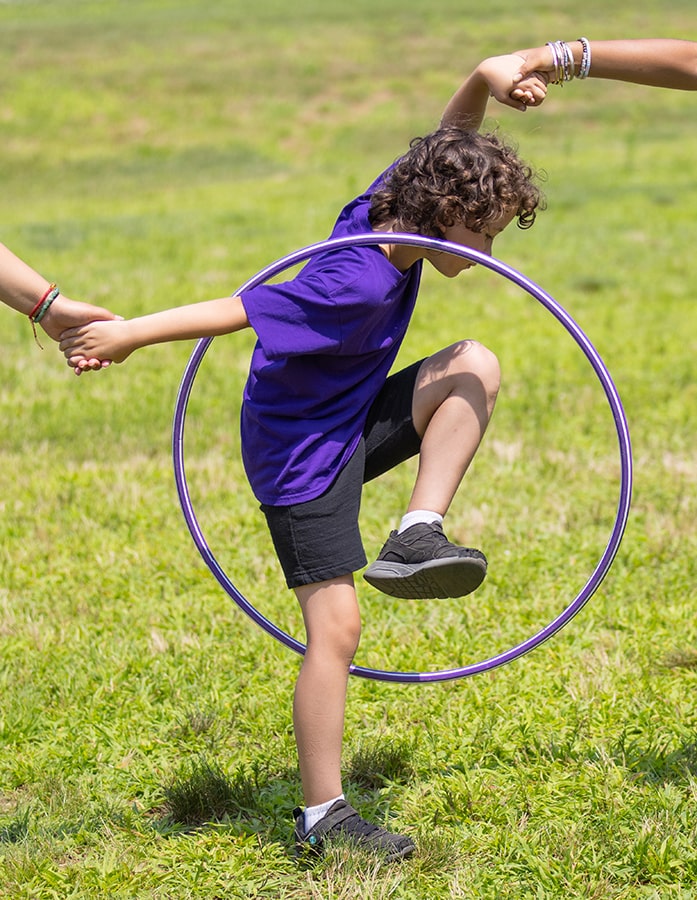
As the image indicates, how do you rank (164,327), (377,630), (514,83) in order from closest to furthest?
(164,327) → (514,83) → (377,630)

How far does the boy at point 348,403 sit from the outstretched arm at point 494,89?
20cm

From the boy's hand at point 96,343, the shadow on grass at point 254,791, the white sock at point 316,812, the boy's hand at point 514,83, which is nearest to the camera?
the boy's hand at point 96,343

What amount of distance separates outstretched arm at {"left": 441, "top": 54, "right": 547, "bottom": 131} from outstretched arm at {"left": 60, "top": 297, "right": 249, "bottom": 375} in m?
1.04

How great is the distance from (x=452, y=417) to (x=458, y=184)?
68cm

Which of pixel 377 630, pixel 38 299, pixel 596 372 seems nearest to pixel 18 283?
pixel 38 299

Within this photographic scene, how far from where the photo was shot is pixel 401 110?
102 feet

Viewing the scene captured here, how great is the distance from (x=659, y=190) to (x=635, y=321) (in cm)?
828

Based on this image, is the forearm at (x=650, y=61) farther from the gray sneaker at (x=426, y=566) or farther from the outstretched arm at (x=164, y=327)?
the gray sneaker at (x=426, y=566)

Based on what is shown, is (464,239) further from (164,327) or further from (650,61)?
(164,327)

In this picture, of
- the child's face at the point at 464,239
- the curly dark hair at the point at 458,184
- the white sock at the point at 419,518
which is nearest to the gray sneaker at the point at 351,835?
the white sock at the point at 419,518

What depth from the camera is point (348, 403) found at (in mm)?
3465

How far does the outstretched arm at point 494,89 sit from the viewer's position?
359 cm

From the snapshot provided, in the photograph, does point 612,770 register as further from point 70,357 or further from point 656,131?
point 656,131

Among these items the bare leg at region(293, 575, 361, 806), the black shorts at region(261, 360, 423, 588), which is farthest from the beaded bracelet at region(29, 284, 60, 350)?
the bare leg at region(293, 575, 361, 806)
